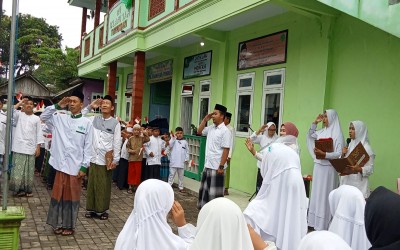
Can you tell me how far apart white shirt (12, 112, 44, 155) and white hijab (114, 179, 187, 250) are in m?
5.20

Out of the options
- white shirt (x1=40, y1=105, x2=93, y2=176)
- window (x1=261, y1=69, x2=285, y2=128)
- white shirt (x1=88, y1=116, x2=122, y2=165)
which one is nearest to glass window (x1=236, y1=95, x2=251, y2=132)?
window (x1=261, y1=69, x2=285, y2=128)

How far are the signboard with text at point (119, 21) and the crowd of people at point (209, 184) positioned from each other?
4545 millimetres

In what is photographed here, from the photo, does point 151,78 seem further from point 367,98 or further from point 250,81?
point 367,98

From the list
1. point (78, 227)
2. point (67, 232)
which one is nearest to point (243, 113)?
point (78, 227)

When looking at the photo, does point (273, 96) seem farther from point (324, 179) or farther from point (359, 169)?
point (359, 169)

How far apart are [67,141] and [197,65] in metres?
6.39

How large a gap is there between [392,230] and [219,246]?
806mm

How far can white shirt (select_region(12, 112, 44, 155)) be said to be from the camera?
7.18 m

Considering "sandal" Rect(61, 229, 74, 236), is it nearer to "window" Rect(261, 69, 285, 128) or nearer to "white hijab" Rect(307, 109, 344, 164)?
"white hijab" Rect(307, 109, 344, 164)

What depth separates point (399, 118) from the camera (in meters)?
5.50

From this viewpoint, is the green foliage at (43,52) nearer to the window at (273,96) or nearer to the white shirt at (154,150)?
the white shirt at (154,150)

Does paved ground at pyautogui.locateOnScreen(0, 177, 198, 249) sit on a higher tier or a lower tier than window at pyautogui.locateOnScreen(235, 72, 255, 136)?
lower

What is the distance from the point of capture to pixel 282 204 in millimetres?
3221

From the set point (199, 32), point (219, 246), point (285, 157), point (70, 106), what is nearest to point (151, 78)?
point (199, 32)
